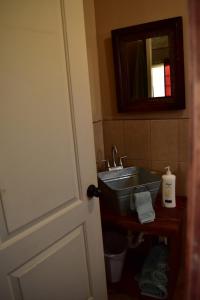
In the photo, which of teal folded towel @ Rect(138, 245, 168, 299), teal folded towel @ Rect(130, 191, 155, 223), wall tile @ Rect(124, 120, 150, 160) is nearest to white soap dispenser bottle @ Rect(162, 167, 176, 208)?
teal folded towel @ Rect(130, 191, 155, 223)

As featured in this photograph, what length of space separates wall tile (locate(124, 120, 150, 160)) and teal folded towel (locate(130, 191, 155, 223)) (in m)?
0.42

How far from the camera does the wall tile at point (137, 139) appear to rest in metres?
1.81

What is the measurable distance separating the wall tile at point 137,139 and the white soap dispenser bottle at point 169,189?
29 centimetres

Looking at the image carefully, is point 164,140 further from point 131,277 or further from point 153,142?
point 131,277

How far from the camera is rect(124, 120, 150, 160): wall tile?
1.81 meters

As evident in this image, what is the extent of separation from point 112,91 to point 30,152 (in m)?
1.06

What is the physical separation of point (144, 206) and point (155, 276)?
0.54 m

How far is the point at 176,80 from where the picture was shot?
162cm

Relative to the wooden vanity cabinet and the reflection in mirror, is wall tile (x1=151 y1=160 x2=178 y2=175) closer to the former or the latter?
the wooden vanity cabinet

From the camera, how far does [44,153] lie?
3.42ft

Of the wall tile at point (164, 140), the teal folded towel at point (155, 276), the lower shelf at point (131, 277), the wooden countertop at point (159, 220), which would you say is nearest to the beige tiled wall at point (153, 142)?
the wall tile at point (164, 140)

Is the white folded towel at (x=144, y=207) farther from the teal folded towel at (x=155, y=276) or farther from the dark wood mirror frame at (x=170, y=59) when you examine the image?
the dark wood mirror frame at (x=170, y=59)

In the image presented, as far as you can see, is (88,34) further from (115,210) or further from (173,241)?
(173,241)

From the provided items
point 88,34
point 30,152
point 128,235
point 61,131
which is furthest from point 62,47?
point 128,235
